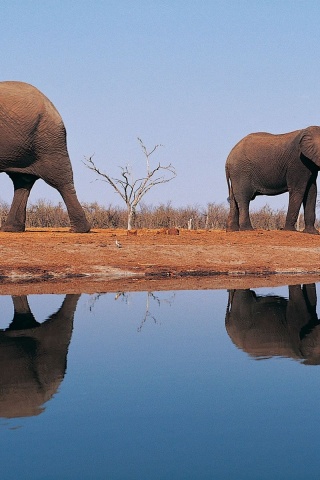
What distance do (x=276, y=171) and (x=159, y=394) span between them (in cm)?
2130

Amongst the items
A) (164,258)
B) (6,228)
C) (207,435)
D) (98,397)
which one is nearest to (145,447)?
(207,435)

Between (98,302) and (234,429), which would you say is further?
(98,302)

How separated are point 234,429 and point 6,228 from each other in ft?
60.5

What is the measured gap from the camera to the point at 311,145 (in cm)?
2512

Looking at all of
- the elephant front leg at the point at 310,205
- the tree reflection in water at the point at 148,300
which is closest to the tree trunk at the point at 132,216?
the elephant front leg at the point at 310,205

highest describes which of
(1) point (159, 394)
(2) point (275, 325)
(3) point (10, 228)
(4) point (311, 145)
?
(4) point (311, 145)

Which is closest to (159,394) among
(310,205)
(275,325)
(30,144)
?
(275,325)

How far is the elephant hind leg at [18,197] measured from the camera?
22.4 metres

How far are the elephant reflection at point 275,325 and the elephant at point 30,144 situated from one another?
9.86 metres

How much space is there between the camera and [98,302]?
12.3 m

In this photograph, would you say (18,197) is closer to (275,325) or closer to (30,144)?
(30,144)

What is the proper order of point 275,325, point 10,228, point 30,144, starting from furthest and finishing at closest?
point 10,228 → point 30,144 → point 275,325

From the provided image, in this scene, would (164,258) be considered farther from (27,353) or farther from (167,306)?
(27,353)

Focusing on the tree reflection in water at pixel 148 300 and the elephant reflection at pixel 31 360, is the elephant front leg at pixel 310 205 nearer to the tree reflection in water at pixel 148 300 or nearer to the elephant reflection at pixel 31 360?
the tree reflection in water at pixel 148 300
